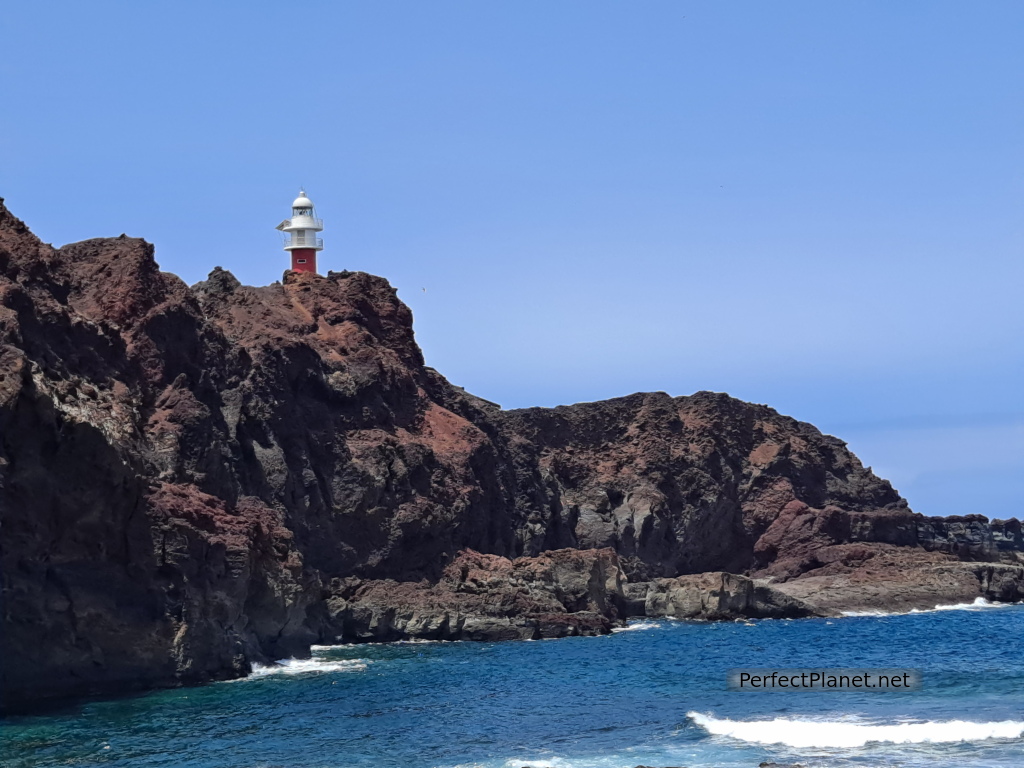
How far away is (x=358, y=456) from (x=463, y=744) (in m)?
30.6

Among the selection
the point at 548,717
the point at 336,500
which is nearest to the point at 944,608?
the point at 336,500

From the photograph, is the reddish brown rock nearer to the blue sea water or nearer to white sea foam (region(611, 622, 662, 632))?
A: white sea foam (region(611, 622, 662, 632))

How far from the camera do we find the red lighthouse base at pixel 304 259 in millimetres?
78812

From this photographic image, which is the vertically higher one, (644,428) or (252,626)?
(644,428)

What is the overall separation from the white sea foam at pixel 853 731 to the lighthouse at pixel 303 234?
52.4 m

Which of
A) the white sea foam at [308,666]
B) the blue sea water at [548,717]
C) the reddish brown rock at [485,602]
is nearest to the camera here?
the blue sea water at [548,717]

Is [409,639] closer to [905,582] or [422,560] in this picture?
[422,560]

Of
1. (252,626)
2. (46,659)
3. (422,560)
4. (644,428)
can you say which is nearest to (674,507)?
(644,428)

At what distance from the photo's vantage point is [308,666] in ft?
147

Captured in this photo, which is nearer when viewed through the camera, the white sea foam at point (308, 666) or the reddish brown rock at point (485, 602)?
the white sea foam at point (308, 666)

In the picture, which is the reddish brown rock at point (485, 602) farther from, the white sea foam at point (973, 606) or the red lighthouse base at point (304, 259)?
the red lighthouse base at point (304, 259)

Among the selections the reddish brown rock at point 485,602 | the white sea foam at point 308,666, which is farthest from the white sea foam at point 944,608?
the white sea foam at point 308,666

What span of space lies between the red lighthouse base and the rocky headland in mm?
9411

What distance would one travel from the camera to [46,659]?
3456 cm
